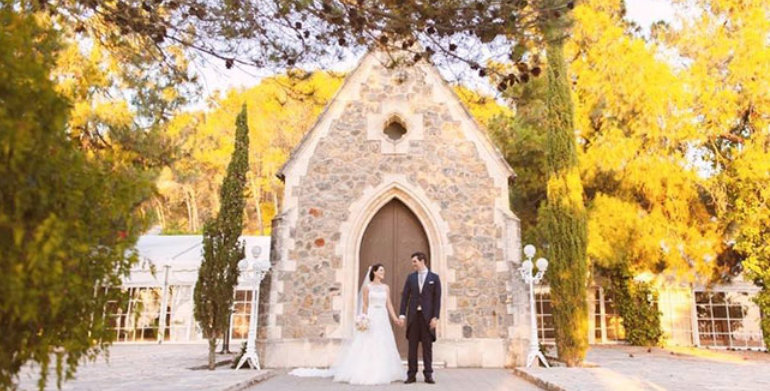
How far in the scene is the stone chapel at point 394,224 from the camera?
9.55 meters

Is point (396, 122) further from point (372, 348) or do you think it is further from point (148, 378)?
point (148, 378)

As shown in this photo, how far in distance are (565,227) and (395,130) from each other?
3603mm

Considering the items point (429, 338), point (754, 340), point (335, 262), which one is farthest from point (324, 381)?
point (754, 340)

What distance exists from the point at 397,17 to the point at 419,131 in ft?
16.9

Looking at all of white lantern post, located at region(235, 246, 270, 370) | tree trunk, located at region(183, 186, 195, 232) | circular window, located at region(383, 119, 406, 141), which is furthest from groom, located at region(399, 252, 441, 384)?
tree trunk, located at region(183, 186, 195, 232)

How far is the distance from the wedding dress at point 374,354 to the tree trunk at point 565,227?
3.59 metres

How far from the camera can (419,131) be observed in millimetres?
10430

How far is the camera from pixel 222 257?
9.23m

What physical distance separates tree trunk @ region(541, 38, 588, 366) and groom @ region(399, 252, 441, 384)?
3.38 meters

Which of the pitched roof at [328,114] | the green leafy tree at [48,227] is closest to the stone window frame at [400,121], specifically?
the pitched roof at [328,114]

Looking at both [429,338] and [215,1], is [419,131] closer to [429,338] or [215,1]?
[429,338]

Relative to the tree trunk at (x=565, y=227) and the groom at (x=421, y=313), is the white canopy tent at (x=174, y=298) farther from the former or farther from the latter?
the groom at (x=421, y=313)

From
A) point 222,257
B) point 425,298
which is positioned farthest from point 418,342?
point 222,257

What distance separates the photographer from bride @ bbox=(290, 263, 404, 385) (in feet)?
23.9
